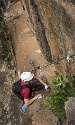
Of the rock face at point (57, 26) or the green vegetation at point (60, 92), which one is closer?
the rock face at point (57, 26)

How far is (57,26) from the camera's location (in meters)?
5.93

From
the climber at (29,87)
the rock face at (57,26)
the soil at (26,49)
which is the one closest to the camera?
the rock face at (57,26)

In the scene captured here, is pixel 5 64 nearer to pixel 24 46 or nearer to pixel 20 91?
pixel 24 46

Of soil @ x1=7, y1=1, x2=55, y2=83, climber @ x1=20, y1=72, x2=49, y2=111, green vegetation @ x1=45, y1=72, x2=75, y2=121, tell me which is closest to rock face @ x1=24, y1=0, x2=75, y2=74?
green vegetation @ x1=45, y1=72, x2=75, y2=121

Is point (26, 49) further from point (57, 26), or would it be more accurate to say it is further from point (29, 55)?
point (57, 26)

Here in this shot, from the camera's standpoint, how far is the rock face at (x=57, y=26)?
207 inches

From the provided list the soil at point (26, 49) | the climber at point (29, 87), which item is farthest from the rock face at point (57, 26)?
the soil at point (26, 49)

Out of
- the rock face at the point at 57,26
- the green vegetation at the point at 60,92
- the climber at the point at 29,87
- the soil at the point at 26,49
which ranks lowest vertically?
the soil at the point at 26,49

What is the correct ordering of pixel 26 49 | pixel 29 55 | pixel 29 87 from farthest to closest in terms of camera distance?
pixel 26 49 → pixel 29 55 → pixel 29 87

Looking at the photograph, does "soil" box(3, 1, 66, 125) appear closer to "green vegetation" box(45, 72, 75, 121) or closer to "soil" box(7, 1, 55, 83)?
"soil" box(7, 1, 55, 83)

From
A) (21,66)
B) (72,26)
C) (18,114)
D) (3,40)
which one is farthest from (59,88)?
(3,40)

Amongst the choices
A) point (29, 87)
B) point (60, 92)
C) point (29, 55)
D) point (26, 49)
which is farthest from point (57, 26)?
point (26, 49)

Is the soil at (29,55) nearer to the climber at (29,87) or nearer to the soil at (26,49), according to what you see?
the soil at (26,49)

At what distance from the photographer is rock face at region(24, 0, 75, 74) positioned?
5.27 m
